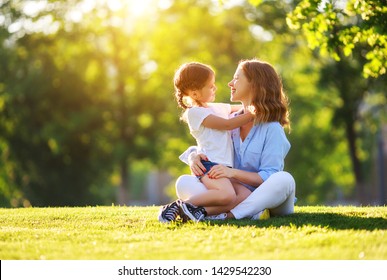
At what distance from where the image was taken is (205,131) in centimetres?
809

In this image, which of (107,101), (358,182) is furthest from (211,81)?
(107,101)

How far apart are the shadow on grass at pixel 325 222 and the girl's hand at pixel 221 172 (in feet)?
1.61

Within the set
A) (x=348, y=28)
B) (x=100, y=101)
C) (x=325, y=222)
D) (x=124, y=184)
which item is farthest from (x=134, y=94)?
(x=325, y=222)

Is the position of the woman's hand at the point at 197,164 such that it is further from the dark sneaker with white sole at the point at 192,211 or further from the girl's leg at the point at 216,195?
the dark sneaker with white sole at the point at 192,211

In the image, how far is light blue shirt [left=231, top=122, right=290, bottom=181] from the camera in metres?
8.13

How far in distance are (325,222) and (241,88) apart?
1.82 m

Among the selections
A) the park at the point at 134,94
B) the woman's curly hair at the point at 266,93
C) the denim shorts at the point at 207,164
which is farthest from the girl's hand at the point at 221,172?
the park at the point at 134,94

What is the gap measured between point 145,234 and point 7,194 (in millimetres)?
26852

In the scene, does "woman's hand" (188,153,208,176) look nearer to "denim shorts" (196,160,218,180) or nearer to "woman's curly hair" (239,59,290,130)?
"denim shorts" (196,160,218,180)

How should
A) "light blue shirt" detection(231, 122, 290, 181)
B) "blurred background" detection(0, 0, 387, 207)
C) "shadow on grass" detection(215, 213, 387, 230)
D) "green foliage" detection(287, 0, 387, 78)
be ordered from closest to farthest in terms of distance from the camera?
"shadow on grass" detection(215, 213, 387, 230) < "light blue shirt" detection(231, 122, 290, 181) < "green foliage" detection(287, 0, 387, 78) < "blurred background" detection(0, 0, 387, 207)

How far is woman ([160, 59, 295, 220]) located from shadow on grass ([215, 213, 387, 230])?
23 centimetres

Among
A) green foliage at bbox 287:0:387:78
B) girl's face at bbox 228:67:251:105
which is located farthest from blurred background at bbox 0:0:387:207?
girl's face at bbox 228:67:251:105

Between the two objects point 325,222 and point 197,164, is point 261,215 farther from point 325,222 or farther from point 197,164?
point 197,164
